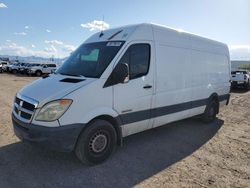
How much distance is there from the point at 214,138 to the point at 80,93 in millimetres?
4164

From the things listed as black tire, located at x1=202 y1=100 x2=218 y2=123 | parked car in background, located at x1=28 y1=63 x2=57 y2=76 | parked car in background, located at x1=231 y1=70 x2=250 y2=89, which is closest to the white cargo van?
black tire, located at x1=202 y1=100 x2=218 y2=123

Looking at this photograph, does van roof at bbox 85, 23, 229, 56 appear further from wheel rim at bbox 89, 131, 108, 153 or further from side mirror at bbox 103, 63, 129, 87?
wheel rim at bbox 89, 131, 108, 153

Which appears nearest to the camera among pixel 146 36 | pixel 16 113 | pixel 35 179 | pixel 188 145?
pixel 35 179

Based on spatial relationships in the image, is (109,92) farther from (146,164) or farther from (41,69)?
(41,69)

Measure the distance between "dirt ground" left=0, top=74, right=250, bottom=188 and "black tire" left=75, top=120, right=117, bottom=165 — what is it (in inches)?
6.8

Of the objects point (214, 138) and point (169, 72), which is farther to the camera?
point (214, 138)

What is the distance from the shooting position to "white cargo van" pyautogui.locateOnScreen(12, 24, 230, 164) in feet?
13.9

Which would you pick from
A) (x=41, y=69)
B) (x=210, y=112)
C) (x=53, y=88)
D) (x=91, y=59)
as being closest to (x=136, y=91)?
(x=91, y=59)

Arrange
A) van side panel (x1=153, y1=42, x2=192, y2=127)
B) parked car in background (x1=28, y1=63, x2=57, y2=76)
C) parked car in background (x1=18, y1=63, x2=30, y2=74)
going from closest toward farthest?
van side panel (x1=153, y1=42, x2=192, y2=127) < parked car in background (x1=28, y1=63, x2=57, y2=76) < parked car in background (x1=18, y1=63, x2=30, y2=74)

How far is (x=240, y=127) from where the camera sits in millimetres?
8055

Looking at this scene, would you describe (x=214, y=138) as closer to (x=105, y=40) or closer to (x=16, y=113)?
(x=105, y=40)

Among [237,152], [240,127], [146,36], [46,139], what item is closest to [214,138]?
[237,152]

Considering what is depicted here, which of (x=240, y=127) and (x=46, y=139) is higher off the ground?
(x=46, y=139)

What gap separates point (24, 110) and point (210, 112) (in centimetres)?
605
